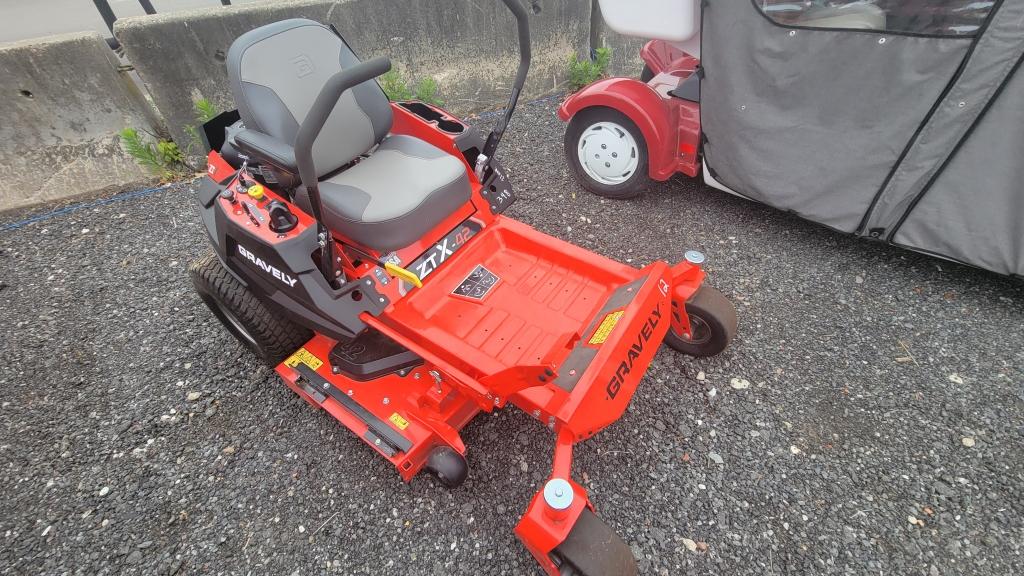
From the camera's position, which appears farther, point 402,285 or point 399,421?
point 402,285

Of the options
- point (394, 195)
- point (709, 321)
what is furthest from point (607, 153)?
point (394, 195)

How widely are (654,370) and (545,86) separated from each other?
11.8 ft

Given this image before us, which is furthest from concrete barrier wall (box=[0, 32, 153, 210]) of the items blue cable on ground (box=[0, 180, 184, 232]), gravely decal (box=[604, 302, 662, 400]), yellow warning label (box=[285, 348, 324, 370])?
gravely decal (box=[604, 302, 662, 400])

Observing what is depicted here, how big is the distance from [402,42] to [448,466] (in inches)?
149

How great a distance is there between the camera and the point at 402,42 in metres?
4.23

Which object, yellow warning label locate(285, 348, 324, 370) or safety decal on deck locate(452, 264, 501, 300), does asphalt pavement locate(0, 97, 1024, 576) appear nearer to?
yellow warning label locate(285, 348, 324, 370)

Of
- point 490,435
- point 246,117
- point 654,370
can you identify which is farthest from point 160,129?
point 654,370

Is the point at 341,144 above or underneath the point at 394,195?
above

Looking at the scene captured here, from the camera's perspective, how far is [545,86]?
16.5 feet

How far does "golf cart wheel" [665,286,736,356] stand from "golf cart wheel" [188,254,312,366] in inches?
75.4

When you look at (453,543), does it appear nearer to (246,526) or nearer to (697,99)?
(246,526)

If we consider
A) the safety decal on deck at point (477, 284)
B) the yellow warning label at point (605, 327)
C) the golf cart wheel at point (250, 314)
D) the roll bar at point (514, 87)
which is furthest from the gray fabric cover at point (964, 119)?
the golf cart wheel at point (250, 314)

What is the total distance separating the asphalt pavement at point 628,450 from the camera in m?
1.93

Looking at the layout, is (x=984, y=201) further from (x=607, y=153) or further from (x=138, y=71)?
(x=138, y=71)
